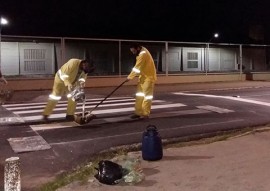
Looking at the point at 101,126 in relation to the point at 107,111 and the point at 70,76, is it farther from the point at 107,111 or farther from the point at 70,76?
the point at 107,111

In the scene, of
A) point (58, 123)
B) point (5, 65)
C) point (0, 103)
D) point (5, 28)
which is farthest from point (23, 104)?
point (5, 28)

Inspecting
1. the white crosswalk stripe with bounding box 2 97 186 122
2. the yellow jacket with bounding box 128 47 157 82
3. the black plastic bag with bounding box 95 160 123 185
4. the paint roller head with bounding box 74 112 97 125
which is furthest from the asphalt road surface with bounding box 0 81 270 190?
the yellow jacket with bounding box 128 47 157 82

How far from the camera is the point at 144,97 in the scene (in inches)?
416

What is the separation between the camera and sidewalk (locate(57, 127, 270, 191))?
17.4 ft

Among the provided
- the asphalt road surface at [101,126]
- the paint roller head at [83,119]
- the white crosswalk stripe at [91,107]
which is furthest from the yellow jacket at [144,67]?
the white crosswalk stripe at [91,107]

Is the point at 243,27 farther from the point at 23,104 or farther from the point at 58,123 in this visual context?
the point at 58,123

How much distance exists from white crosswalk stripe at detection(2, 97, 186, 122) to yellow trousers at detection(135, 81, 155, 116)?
1134mm

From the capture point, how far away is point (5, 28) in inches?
1184

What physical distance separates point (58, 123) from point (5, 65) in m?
11.3

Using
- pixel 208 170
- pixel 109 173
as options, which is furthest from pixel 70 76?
pixel 208 170

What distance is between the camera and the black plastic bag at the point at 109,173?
5461 mm

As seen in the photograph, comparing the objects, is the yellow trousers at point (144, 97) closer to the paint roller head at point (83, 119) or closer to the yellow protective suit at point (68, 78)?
the paint roller head at point (83, 119)

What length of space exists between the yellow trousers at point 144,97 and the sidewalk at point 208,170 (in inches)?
126

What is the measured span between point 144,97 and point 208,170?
15.8 feet
